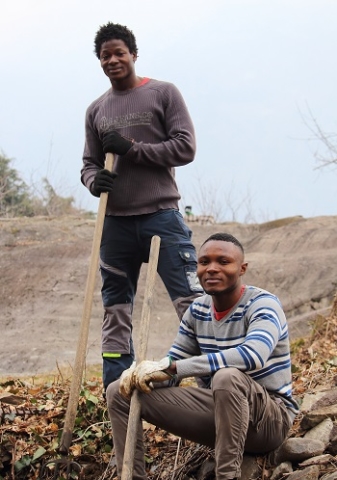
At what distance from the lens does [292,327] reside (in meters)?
10.2

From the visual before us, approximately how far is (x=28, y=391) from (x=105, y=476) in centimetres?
118

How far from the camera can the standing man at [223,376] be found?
312 centimetres

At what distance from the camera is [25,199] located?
22.4m

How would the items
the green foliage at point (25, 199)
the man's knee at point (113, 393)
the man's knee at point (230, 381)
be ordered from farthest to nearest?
the green foliage at point (25, 199), the man's knee at point (113, 393), the man's knee at point (230, 381)

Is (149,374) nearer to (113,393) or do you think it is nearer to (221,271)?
(113,393)

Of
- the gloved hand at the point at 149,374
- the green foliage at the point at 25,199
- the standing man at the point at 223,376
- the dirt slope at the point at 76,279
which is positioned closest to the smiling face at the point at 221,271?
the standing man at the point at 223,376

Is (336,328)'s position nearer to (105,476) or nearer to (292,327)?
(105,476)

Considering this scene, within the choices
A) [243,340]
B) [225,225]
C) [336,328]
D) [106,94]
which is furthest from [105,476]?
[225,225]

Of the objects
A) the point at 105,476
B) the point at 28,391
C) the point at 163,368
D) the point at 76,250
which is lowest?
the point at 105,476

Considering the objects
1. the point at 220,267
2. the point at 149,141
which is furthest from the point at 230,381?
the point at 149,141

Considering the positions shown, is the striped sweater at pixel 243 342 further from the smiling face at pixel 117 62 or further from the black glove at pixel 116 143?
the smiling face at pixel 117 62

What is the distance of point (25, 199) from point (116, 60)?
18.6 meters

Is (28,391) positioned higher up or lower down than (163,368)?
lower down

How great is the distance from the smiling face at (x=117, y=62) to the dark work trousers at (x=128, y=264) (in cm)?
80
